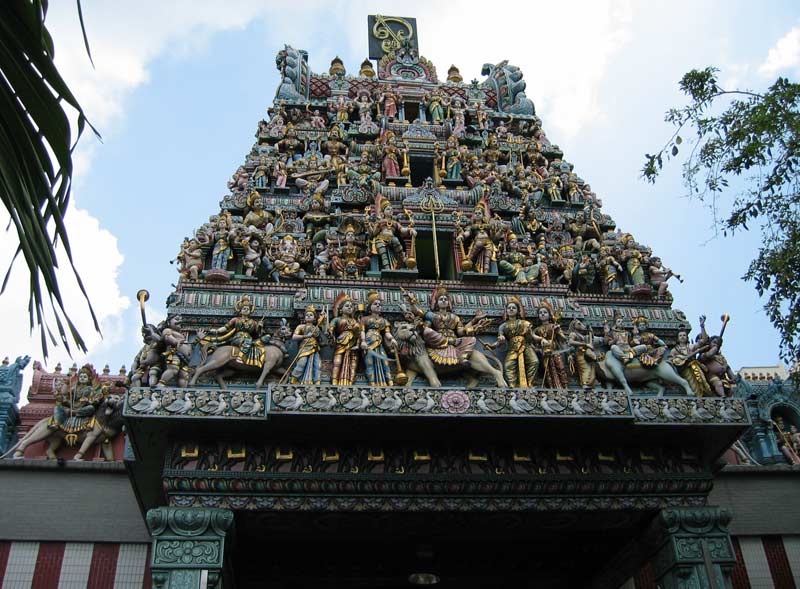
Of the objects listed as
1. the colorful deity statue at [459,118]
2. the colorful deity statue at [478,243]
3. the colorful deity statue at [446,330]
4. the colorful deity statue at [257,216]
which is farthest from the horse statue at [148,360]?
the colorful deity statue at [459,118]

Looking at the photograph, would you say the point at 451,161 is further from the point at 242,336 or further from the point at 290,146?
the point at 242,336

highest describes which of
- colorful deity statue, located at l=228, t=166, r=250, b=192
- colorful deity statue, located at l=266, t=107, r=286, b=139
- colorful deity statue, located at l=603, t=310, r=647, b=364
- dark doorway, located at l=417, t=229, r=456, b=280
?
colorful deity statue, located at l=266, t=107, r=286, b=139

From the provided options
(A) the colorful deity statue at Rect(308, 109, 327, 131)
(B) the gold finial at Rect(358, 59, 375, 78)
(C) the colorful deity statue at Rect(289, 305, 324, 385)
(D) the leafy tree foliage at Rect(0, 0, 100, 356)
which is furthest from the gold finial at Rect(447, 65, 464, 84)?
(D) the leafy tree foliage at Rect(0, 0, 100, 356)

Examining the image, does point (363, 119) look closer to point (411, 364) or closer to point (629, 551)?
point (411, 364)

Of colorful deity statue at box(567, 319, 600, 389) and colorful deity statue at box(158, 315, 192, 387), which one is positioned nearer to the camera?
colorful deity statue at box(158, 315, 192, 387)

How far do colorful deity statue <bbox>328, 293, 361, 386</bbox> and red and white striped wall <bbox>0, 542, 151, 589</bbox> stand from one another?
487 cm

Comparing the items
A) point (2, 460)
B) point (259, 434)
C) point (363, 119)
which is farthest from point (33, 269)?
point (363, 119)

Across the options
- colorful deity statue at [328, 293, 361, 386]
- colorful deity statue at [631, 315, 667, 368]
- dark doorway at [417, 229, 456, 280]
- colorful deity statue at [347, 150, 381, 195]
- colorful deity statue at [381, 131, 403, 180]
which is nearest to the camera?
colorful deity statue at [328, 293, 361, 386]

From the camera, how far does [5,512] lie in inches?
554

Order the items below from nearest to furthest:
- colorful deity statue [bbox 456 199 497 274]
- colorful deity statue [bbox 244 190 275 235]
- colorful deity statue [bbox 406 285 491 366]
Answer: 1. colorful deity statue [bbox 406 285 491 366]
2. colorful deity statue [bbox 456 199 497 274]
3. colorful deity statue [bbox 244 190 275 235]

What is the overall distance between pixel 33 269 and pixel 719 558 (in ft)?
34.2

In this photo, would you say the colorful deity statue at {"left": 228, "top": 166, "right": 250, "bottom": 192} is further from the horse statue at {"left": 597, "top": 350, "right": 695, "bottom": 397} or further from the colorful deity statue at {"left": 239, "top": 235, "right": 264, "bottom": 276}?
the horse statue at {"left": 597, "top": 350, "right": 695, "bottom": 397}

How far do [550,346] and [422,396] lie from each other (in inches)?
116

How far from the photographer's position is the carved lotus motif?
11531mm
